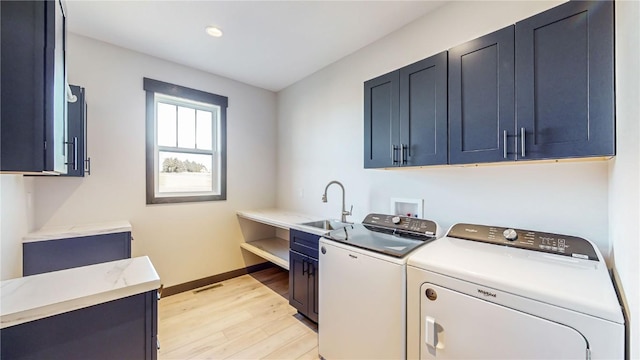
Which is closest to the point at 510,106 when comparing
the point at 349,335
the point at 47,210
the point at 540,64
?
the point at 540,64

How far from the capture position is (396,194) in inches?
87.1

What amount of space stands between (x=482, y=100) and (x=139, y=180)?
3.15 metres

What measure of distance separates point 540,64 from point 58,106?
2.04 metres

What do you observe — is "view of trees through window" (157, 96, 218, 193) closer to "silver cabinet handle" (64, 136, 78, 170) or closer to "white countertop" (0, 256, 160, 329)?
"silver cabinet handle" (64, 136, 78, 170)

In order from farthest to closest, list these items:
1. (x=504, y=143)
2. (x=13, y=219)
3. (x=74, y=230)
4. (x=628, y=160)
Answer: (x=74, y=230) → (x=13, y=219) → (x=504, y=143) → (x=628, y=160)

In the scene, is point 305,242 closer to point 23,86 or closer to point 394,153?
point 394,153

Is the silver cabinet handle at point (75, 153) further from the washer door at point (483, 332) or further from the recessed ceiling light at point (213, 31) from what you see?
the washer door at point (483, 332)

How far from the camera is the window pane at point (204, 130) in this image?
3135mm

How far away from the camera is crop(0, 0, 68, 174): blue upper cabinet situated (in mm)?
682

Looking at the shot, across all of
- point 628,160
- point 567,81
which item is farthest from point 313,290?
point 567,81

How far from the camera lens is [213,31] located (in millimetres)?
2209

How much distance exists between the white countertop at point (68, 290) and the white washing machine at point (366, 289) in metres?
1.05

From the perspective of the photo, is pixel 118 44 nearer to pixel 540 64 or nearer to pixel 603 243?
pixel 540 64

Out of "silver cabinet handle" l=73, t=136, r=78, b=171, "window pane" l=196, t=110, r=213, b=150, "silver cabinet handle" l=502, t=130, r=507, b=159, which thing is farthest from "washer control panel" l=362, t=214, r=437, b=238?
"silver cabinet handle" l=73, t=136, r=78, b=171
